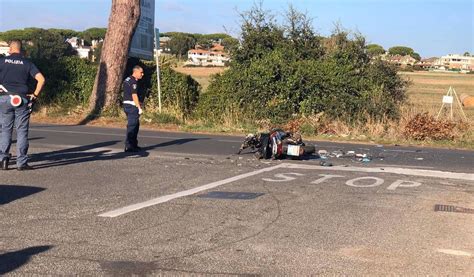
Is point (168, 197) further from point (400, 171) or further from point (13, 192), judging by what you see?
point (400, 171)

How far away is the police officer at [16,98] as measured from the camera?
10.2 metres

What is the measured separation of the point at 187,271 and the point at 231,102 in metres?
18.3

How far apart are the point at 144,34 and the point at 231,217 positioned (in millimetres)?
19238

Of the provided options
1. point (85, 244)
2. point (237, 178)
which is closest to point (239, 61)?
point (237, 178)

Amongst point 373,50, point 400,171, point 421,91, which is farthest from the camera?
point 421,91

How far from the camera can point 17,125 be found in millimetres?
10320

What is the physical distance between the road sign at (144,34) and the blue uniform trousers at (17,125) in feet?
46.3

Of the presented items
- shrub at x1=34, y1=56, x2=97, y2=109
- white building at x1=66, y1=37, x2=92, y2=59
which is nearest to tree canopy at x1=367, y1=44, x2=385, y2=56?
shrub at x1=34, y1=56, x2=97, y2=109

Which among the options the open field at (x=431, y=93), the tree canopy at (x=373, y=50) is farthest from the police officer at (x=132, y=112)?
the tree canopy at (x=373, y=50)

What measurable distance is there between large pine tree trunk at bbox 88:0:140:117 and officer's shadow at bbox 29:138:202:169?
8.60m

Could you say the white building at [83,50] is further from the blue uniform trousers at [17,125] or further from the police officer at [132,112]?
the blue uniform trousers at [17,125]

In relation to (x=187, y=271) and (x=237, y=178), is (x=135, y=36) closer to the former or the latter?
(x=237, y=178)

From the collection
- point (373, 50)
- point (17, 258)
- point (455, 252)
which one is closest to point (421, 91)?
point (373, 50)

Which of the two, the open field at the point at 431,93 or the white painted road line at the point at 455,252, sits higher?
the open field at the point at 431,93
